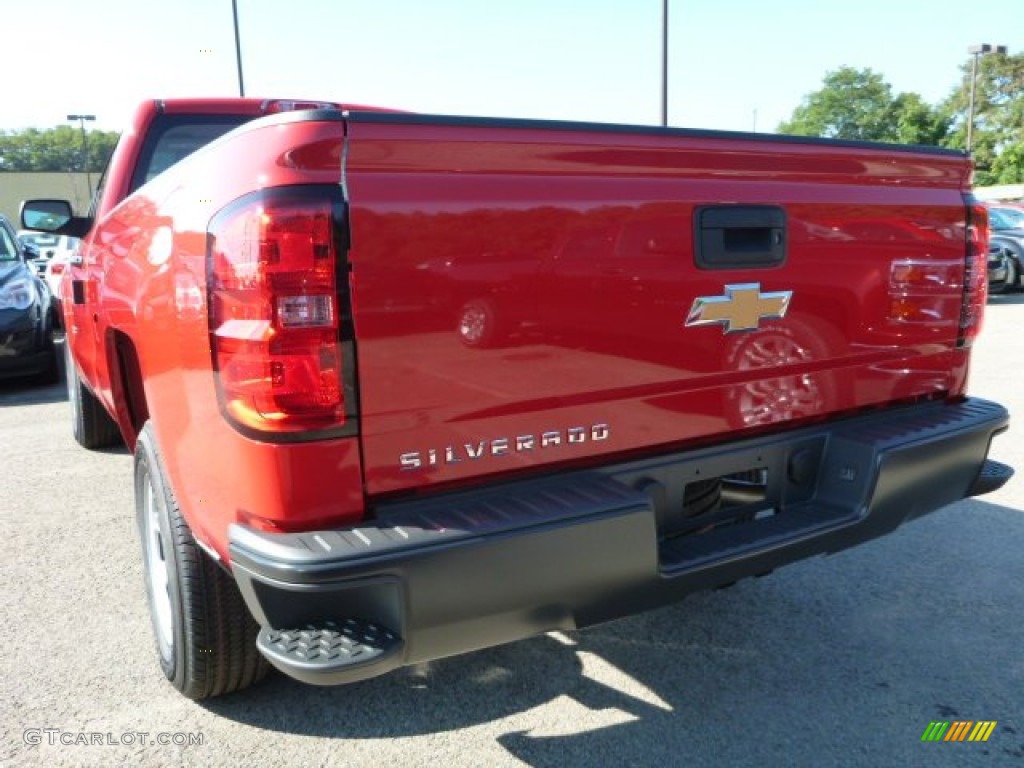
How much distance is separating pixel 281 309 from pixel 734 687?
1902 millimetres

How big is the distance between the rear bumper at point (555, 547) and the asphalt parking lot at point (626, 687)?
1.83 feet

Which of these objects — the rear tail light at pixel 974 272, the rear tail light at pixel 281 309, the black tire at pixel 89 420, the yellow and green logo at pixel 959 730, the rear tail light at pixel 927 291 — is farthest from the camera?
the black tire at pixel 89 420

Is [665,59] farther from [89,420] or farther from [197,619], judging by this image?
Answer: [197,619]

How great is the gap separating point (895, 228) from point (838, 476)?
0.78 metres

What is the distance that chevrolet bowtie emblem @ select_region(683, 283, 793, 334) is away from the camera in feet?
7.14

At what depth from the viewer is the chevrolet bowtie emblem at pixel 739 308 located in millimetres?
2178

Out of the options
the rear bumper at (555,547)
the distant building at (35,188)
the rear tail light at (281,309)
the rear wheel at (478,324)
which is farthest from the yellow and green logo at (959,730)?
the distant building at (35,188)

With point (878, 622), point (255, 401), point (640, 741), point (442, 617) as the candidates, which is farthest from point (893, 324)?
point (255, 401)

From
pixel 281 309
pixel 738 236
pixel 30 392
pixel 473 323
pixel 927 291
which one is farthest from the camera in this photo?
pixel 30 392

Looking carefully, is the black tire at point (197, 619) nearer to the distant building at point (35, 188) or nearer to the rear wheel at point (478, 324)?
the rear wheel at point (478, 324)

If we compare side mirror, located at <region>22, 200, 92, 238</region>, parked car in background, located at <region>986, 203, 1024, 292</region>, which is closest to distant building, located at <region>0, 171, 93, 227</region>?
parked car in background, located at <region>986, 203, 1024, 292</region>

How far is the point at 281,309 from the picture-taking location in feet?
5.57

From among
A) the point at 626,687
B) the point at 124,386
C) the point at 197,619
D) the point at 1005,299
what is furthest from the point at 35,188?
the point at 626,687

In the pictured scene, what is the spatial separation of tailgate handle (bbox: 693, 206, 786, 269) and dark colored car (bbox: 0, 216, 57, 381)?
7424 millimetres
